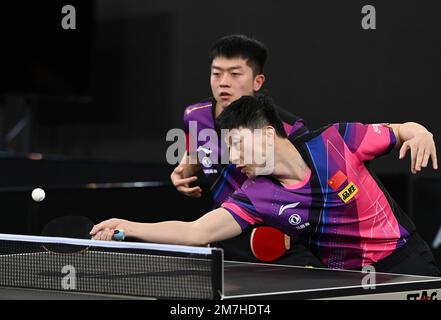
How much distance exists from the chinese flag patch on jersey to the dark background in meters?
2.44

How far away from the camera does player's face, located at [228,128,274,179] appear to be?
357 centimetres

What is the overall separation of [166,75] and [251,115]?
5441 mm

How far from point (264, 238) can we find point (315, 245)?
59 centimetres

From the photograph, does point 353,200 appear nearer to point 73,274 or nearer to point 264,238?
point 264,238

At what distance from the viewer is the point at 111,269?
3586 mm

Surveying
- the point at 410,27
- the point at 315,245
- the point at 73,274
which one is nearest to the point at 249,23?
the point at 410,27

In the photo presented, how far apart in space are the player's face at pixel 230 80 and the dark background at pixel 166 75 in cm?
159

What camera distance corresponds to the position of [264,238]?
447 centimetres

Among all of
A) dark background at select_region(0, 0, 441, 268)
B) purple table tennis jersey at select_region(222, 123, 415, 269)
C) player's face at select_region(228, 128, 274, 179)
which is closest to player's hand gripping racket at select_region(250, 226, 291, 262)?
purple table tennis jersey at select_region(222, 123, 415, 269)

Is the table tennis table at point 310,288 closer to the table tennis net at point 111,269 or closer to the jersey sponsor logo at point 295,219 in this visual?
the table tennis net at point 111,269

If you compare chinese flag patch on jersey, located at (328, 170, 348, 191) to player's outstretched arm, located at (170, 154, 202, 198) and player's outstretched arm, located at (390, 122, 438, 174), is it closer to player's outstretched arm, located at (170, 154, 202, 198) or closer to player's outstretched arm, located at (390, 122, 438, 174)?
player's outstretched arm, located at (390, 122, 438, 174)

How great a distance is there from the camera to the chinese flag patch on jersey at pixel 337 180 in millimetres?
3734

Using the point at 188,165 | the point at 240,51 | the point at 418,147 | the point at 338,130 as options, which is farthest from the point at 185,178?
the point at 418,147

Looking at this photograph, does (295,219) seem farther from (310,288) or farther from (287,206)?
(310,288)
